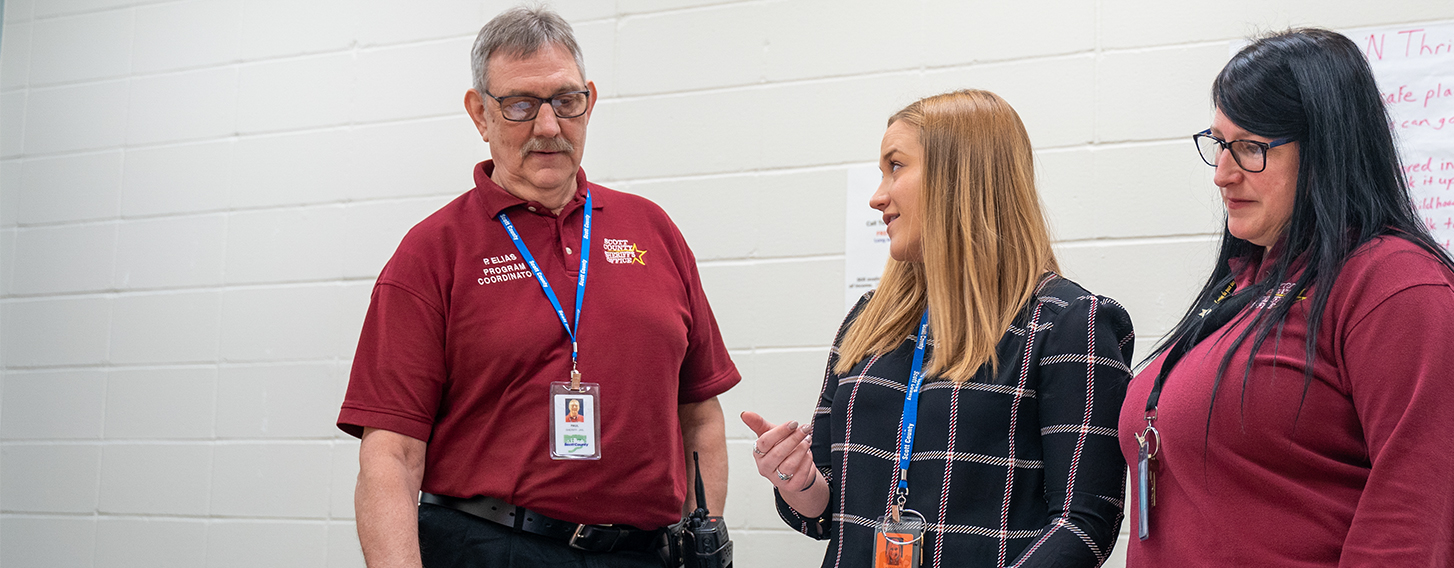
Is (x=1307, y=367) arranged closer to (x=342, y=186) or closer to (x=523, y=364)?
(x=523, y=364)

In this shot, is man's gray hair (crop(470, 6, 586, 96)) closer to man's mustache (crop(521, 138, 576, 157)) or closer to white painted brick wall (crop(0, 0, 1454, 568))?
man's mustache (crop(521, 138, 576, 157))

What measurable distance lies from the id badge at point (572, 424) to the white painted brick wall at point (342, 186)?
38.3 inches

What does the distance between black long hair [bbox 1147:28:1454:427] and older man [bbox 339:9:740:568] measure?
3.24 feet

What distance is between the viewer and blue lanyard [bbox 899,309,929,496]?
5.43 ft

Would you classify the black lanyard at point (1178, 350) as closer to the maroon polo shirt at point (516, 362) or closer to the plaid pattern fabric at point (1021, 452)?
the plaid pattern fabric at point (1021, 452)

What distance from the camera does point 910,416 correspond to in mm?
1679

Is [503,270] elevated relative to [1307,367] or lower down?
elevated

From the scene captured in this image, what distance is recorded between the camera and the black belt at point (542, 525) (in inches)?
73.9

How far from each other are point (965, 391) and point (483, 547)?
0.83 m

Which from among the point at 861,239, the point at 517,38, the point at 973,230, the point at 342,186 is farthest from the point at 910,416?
the point at 342,186

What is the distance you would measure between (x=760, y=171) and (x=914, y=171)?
3.71 ft

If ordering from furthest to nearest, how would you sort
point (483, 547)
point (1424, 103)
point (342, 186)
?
point (342, 186) < point (1424, 103) < point (483, 547)

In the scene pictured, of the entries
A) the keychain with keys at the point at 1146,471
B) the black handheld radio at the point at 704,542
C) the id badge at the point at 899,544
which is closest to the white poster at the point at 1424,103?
the keychain with keys at the point at 1146,471

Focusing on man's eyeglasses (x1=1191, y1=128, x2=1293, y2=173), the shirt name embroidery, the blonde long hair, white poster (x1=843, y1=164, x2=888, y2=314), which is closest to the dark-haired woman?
man's eyeglasses (x1=1191, y1=128, x2=1293, y2=173)
